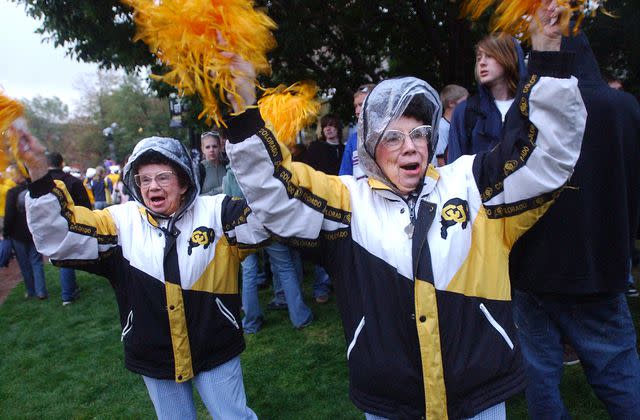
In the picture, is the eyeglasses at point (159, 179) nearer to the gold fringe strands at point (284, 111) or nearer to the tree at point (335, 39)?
the gold fringe strands at point (284, 111)

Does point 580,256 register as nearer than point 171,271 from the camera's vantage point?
Yes

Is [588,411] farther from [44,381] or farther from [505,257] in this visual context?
[44,381]

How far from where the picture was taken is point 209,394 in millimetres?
2768

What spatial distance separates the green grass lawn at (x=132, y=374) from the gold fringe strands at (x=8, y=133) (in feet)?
8.36

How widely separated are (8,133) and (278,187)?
145 cm

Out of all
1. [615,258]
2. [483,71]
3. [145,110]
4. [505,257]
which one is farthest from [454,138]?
[145,110]

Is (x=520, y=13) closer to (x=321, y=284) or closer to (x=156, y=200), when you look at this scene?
(x=156, y=200)

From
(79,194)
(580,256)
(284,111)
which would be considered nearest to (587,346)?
(580,256)

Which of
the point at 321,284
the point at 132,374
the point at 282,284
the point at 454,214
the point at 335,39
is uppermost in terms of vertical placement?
the point at 335,39

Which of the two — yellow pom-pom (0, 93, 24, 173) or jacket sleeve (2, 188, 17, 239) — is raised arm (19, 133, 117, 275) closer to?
yellow pom-pom (0, 93, 24, 173)

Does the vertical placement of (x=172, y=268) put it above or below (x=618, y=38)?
below

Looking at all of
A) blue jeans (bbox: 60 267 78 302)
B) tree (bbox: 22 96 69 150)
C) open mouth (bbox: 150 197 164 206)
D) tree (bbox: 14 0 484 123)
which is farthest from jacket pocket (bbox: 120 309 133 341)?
tree (bbox: 22 96 69 150)

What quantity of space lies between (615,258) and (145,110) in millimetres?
51489

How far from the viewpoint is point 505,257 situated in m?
2.01
